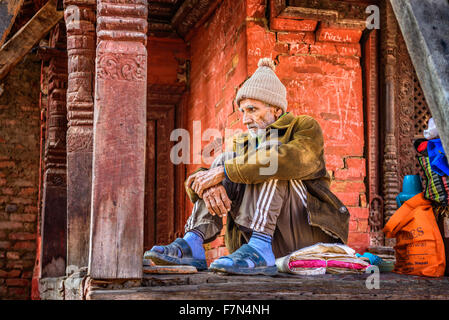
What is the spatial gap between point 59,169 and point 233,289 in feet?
10.7

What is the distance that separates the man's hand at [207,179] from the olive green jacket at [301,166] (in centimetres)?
7

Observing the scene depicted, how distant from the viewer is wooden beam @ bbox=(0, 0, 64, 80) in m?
5.12

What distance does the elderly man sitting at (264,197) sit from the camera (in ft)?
10.3

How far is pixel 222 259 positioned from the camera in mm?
2947

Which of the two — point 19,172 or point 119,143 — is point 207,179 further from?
point 19,172

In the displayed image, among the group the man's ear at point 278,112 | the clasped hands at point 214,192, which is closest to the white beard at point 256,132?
the man's ear at point 278,112

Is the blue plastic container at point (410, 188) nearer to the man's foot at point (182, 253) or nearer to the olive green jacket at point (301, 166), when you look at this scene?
the olive green jacket at point (301, 166)

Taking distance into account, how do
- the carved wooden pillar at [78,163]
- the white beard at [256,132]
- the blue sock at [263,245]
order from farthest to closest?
1. the carved wooden pillar at [78,163]
2. the white beard at [256,132]
3. the blue sock at [263,245]

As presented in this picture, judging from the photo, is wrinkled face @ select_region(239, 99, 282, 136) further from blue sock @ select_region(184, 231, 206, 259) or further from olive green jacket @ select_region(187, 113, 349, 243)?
blue sock @ select_region(184, 231, 206, 259)

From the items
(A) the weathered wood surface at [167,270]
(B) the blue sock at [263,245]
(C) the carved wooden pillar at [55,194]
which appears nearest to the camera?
(A) the weathered wood surface at [167,270]

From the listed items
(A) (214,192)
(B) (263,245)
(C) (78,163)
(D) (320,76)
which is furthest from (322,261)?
(D) (320,76)

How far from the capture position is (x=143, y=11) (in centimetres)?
256
